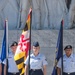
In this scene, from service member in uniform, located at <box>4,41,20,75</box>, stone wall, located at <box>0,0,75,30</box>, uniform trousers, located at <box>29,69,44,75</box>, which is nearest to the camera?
uniform trousers, located at <box>29,69,44,75</box>

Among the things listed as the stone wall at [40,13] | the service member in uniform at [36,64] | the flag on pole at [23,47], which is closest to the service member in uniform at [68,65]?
the service member in uniform at [36,64]

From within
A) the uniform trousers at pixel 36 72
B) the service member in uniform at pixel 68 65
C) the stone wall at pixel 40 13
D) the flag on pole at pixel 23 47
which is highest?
the stone wall at pixel 40 13

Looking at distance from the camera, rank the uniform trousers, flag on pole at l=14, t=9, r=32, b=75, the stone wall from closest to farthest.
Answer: flag on pole at l=14, t=9, r=32, b=75 < the uniform trousers < the stone wall

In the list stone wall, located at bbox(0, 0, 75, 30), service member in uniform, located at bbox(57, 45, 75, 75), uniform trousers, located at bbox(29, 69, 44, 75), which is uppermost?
stone wall, located at bbox(0, 0, 75, 30)

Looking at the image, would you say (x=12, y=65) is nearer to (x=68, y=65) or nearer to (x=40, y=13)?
(x=68, y=65)

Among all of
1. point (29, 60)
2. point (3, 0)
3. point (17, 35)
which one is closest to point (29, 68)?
point (29, 60)

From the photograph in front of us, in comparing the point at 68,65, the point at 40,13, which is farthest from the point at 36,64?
the point at 40,13

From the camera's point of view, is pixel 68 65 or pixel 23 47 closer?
pixel 23 47

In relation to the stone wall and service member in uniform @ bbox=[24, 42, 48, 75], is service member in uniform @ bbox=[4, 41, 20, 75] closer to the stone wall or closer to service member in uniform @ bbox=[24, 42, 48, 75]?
service member in uniform @ bbox=[24, 42, 48, 75]

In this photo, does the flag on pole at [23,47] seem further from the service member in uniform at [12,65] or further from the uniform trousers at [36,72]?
the service member in uniform at [12,65]

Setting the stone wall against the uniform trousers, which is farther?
the stone wall

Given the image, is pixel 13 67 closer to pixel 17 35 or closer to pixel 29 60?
pixel 29 60

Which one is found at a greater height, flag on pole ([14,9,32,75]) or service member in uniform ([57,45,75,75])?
flag on pole ([14,9,32,75])

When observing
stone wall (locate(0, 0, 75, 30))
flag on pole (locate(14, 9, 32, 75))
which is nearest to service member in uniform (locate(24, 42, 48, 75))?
flag on pole (locate(14, 9, 32, 75))
